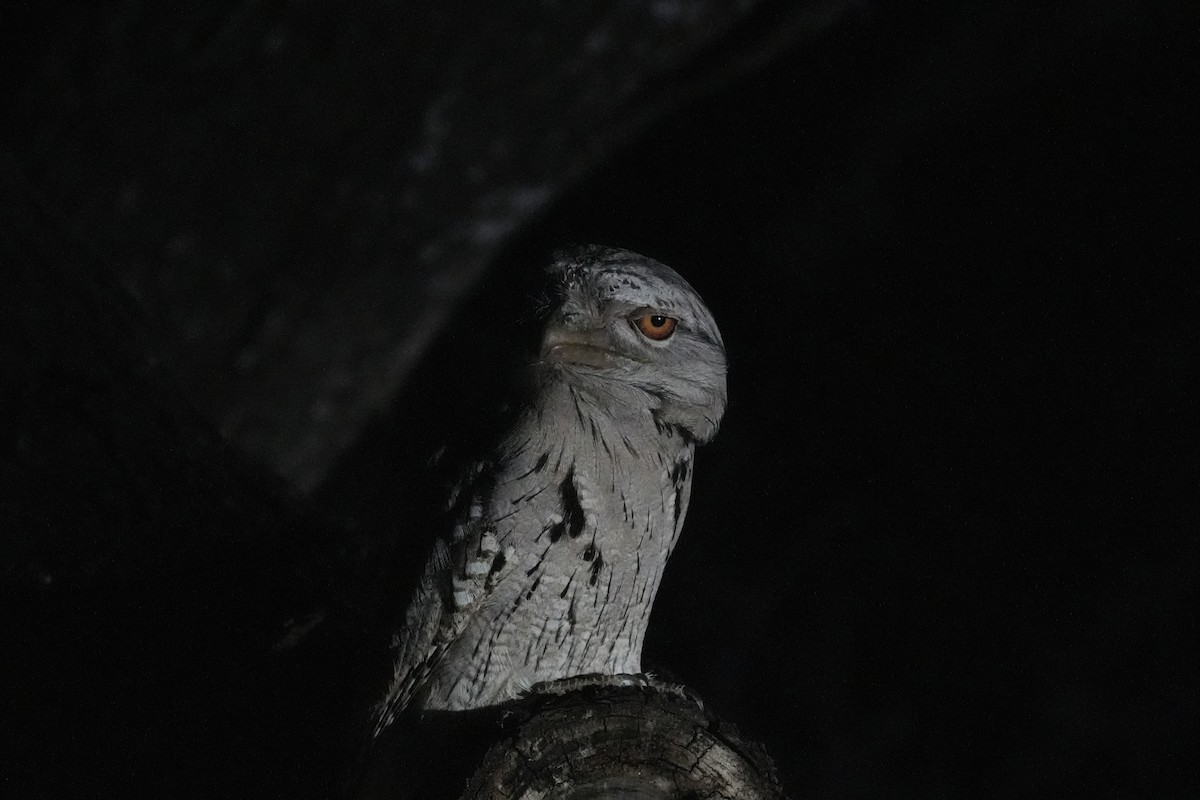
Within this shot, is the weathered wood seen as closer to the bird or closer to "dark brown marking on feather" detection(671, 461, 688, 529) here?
the bird

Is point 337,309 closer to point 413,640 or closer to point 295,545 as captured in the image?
point 295,545

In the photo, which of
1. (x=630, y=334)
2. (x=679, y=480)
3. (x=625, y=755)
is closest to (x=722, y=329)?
(x=679, y=480)

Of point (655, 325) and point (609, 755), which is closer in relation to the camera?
point (609, 755)

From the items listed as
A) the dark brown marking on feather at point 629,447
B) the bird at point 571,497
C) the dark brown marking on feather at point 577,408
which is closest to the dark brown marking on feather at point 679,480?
the bird at point 571,497

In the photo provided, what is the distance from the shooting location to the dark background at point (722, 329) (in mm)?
1848

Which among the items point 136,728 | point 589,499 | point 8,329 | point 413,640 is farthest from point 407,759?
point 8,329

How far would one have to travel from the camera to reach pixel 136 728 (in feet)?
5.93

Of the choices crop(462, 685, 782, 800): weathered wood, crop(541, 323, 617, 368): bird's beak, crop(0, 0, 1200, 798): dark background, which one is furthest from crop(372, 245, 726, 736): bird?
crop(462, 685, 782, 800): weathered wood

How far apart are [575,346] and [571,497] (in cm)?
24

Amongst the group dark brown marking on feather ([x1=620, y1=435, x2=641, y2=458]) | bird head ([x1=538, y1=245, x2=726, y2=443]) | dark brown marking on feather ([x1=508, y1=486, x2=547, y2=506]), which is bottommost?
dark brown marking on feather ([x1=508, y1=486, x2=547, y2=506])

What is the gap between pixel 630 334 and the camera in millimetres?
1376

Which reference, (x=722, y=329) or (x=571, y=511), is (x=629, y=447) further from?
(x=722, y=329)

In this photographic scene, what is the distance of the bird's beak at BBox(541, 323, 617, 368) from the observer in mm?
1322

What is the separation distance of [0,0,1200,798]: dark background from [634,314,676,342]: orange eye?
21 cm
